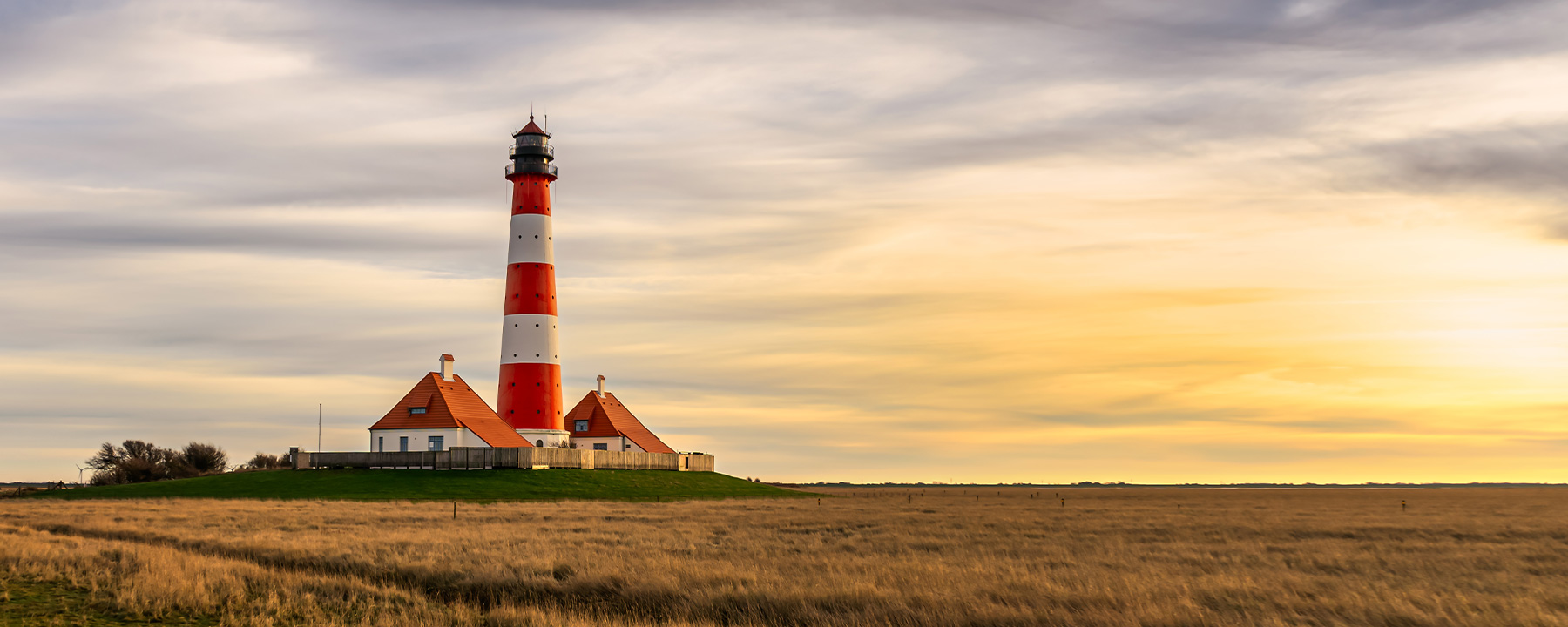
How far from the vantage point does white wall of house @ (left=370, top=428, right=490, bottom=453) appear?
77.9m

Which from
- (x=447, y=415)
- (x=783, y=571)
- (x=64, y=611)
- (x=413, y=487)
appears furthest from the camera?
(x=447, y=415)

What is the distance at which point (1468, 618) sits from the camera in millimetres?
16703

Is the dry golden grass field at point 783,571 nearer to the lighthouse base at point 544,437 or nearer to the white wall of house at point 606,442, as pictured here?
the lighthouse base at point 544,437

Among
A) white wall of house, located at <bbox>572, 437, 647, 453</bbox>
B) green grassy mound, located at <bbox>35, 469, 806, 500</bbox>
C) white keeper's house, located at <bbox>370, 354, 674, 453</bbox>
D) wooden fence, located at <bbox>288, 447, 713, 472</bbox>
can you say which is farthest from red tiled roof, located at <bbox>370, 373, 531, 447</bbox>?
white wall of house, located at <bbox>572, 437, 647, 453</bbox>

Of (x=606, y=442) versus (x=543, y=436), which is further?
(x=606, y=442)

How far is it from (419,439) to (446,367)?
23.7 ft

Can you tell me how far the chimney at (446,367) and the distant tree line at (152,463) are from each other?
1452 centimetres

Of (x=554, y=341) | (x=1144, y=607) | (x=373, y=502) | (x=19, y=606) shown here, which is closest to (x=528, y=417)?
(x=554, y=341)

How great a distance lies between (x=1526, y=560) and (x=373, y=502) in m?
48.8

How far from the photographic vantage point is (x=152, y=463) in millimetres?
88562

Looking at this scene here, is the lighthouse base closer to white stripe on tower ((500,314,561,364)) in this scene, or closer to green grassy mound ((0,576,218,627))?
white stripe on tower ((500,314,561,364))

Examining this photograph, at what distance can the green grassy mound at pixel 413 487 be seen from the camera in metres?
63.3

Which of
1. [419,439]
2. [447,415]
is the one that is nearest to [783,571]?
[447,415]

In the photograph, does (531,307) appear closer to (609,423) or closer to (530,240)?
(530,240)
